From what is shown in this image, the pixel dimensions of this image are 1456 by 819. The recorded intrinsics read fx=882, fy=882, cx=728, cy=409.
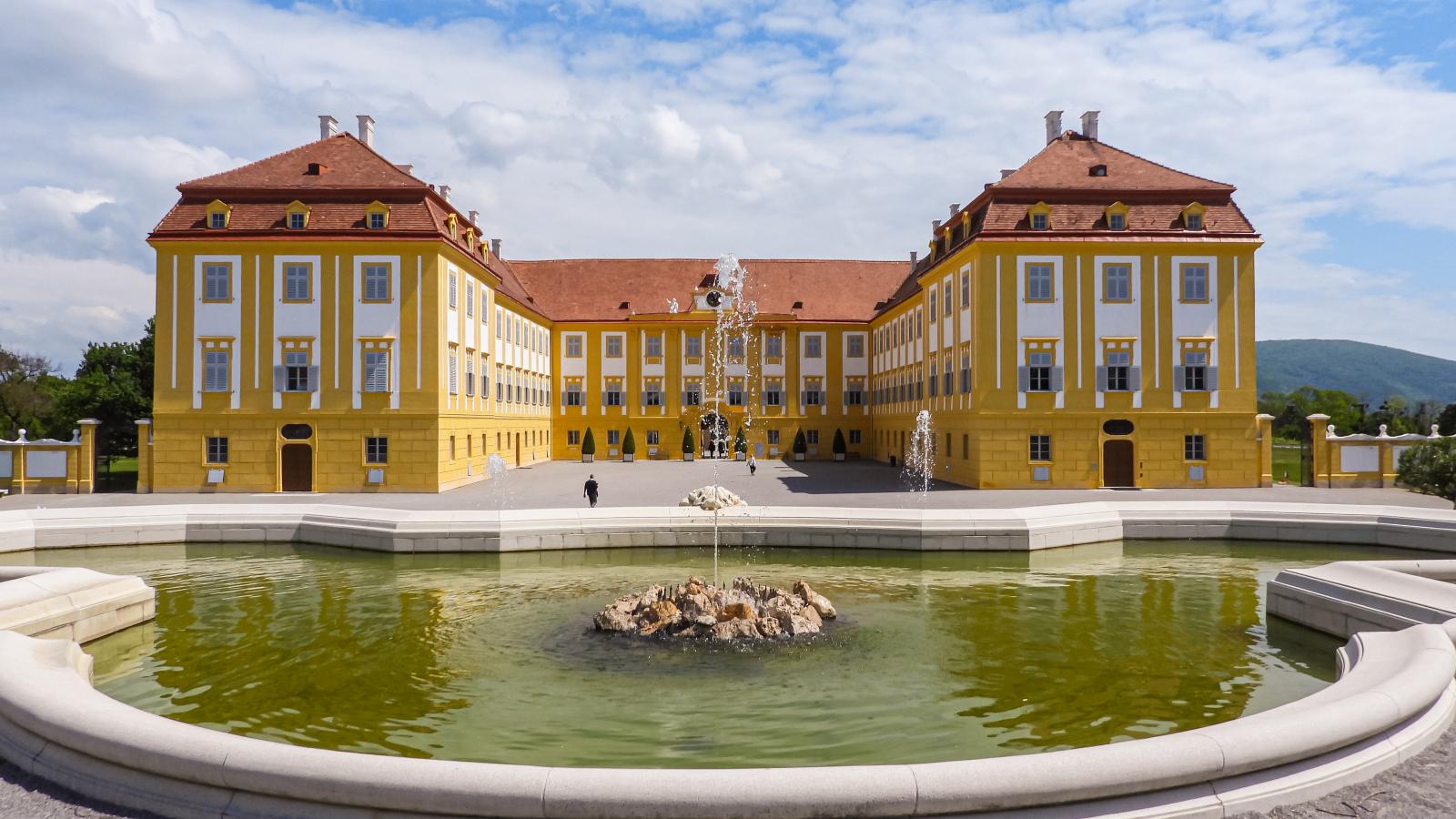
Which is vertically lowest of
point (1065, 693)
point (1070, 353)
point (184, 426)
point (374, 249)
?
point (1065, 693)

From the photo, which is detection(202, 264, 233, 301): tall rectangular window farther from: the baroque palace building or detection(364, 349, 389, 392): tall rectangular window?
detection(364, 349, 389, 392): tall rectangular window

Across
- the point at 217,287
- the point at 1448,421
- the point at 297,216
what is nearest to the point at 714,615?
the point at 297,216

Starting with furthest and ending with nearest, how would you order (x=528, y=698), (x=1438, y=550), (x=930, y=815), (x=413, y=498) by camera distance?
(x=413, y=498) → (x=1438, y=550) → (x=528, y=698) → (x=930, y=815)

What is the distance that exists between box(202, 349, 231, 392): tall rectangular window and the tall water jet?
91.9ft

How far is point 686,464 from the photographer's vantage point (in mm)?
53531

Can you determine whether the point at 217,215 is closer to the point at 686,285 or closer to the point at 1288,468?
the point at 686,285

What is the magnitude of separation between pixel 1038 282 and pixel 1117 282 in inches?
122

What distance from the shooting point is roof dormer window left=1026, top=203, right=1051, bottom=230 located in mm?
33781

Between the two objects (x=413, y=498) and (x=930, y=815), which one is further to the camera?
(x=413, y=498)

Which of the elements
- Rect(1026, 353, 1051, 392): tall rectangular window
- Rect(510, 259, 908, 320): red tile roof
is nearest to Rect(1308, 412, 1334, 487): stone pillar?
Rect(1026, 353, 1051, 392): tall rectangular window

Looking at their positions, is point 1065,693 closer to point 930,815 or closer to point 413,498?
point 930,815

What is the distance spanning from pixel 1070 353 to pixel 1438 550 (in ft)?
52.4

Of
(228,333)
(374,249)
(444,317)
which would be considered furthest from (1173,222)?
(228,333)

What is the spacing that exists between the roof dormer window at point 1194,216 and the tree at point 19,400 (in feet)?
239
